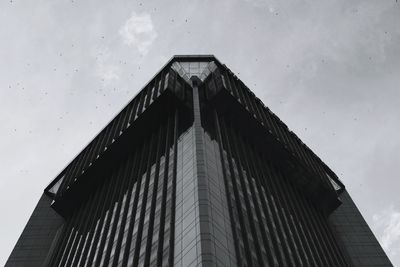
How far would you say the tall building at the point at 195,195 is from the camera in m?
52.5

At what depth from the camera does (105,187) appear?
300 feet

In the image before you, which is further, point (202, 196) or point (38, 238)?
point (38, 238)

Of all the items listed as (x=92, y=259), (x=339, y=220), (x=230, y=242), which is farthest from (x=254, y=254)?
(x=339, y=220)

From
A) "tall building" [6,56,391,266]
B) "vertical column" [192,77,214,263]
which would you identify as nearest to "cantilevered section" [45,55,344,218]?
"tall building" [6,56,391,266]

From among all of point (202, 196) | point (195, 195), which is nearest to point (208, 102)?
point (195, 195)

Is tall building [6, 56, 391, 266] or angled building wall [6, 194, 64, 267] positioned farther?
angled building wall [6, 194, 64, 267]

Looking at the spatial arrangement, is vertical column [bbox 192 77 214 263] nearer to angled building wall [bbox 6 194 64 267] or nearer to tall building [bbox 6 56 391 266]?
tall building [bbox 6 56 391 266]

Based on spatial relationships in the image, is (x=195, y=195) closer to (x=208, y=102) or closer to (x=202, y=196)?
(x=202, y=196)

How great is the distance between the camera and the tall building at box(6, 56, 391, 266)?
5250cm

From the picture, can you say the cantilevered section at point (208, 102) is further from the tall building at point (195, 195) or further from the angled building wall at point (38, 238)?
the angled building wall at point (38, 238)

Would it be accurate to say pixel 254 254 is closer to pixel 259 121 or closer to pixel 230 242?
pixel 230 242

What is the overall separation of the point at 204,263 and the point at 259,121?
5681cm

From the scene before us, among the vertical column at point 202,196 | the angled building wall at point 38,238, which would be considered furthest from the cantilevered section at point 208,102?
the vertical column at point 202,196

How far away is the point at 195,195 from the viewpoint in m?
53.7
